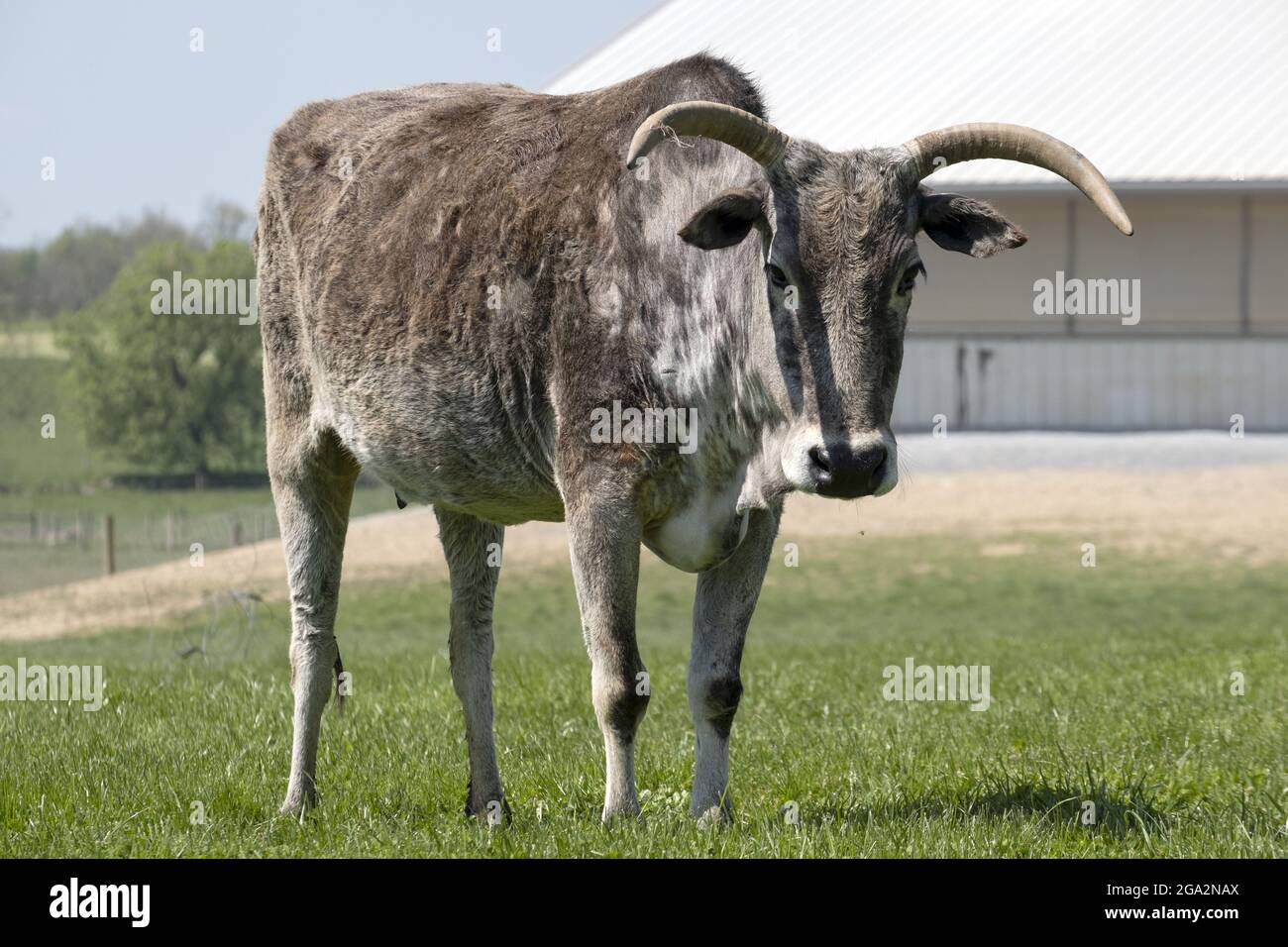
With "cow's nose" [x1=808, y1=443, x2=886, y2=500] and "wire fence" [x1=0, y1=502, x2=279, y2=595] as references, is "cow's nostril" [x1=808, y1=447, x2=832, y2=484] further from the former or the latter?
"wire fence" [x1=0, y1=502, x2=279, y2=595]

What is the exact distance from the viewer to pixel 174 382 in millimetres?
59438

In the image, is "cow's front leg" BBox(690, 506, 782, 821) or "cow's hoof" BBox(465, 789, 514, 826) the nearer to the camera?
"cow's front leg" BBox(690, 506, 782, 821)

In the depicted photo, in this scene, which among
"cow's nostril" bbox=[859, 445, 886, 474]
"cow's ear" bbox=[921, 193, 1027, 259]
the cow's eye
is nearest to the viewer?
"cow's nostril" bbox=[859, 445, 886, 474]

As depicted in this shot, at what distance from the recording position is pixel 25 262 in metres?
81.7

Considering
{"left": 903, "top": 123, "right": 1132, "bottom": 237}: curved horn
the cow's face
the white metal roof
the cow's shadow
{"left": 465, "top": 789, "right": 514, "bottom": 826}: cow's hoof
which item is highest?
the white metal roof

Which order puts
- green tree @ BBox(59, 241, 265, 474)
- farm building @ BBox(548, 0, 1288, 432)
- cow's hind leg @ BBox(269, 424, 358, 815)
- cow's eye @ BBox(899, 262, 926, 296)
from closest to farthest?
1. cow's eye @ BBox(899, 262, 926, 296)
2. cow's hind leg @ BBox(269, 424, 358, 815)
3. farm building @ BBox(548, 0, 1288, 432)
4. green tree @ BBox(59, 241, 265, 474)

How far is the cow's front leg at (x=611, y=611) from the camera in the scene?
597 centimetres

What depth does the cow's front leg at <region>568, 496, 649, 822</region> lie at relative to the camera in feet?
19.6

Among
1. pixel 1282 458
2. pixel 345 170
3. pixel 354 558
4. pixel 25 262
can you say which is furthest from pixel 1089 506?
pixel 25 262

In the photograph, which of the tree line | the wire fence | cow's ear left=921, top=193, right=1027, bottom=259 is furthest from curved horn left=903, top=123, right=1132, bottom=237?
the tree line

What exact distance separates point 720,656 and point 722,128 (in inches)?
79.2

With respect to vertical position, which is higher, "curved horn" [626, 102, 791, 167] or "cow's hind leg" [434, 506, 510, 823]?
"curved horn" [626, 102, 791, 167]

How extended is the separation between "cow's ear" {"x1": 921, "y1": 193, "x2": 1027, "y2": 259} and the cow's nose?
3.21 feet
